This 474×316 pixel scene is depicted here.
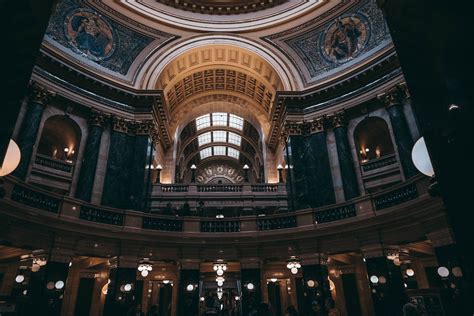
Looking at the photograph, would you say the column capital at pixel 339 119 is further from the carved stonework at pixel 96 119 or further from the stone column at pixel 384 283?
the carved stonework at pixel 96 119

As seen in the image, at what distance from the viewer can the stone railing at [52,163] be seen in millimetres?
16281

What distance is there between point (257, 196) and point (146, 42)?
44.9 ft

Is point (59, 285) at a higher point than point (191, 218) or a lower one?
lower

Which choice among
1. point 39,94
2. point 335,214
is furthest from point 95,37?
point 335,214

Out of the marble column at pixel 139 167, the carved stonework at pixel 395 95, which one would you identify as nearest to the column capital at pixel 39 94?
the marble column at pixel 139 167

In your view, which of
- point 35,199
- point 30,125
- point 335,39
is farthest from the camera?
point 335,39

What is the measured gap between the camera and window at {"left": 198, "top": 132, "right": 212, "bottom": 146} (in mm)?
40019

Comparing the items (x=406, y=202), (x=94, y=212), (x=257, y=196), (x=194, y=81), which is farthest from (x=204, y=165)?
(x=406, y=202)

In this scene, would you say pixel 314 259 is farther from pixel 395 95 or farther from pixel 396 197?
pixel 395 95

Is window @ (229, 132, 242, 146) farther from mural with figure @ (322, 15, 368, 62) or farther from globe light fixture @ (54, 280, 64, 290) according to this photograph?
globe light fixture @ (54, 280, 64, 290)

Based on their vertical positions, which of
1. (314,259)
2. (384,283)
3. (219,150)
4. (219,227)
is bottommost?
(384,283)

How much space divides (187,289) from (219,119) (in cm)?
2573

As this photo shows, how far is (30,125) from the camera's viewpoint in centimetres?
1484

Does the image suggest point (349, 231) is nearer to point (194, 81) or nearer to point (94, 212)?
point (94, 212)
